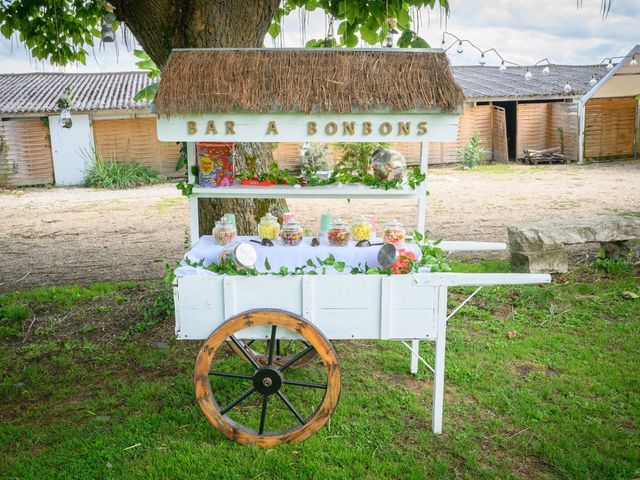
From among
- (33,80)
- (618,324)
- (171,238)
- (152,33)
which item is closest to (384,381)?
(618,324)

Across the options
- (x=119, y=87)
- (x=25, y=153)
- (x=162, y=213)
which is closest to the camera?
(x=162, y=213)

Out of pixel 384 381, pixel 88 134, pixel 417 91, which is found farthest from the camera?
pixel 88 134

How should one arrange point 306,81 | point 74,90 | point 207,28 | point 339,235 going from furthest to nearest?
point 74,90, point 207,28, point 339,235, point 306,81

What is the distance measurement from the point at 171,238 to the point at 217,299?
6322 mm

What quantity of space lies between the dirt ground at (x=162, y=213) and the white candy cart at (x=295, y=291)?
3627 millimetres

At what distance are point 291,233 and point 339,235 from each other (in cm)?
32

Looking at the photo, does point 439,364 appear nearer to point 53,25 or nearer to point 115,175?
point 53,25

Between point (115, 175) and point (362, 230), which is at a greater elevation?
point (362, 230)

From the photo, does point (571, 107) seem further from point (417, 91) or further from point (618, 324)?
point (417, 91)

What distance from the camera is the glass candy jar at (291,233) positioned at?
12.9 ft

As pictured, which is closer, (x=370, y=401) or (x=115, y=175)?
(x=370, y=401)

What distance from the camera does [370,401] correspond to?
3959 mm

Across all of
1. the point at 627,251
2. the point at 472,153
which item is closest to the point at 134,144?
the point at 472,153

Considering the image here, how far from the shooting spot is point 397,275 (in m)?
3.36
